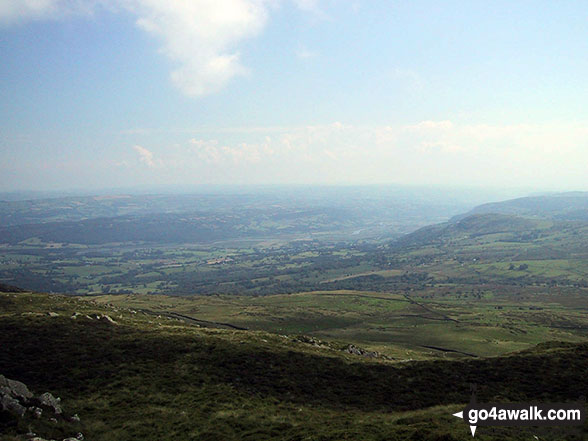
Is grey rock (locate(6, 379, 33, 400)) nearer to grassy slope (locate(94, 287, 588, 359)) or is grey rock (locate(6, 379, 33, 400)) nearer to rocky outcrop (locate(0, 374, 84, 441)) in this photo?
rocky outcrop (locate(0, 374, 84, 441))

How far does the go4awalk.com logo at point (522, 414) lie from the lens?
29.6 metres

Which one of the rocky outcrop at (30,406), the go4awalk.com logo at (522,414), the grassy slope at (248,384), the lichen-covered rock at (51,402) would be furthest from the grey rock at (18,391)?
the go4awalk.com logo at (522,414)

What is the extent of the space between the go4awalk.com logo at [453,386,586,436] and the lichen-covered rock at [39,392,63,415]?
32.3 meters

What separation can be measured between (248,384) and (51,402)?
58.4 ft

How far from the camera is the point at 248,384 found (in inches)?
1604

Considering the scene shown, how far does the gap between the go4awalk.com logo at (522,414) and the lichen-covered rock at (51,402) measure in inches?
1271

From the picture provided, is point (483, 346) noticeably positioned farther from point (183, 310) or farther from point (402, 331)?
point (183, 310)

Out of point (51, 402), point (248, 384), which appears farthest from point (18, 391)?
A: point (248, 384)

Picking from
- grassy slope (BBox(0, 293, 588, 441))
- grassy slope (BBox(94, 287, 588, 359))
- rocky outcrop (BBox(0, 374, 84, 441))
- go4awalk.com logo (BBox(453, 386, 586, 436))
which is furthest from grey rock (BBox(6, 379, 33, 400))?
grassy slope (BBox(94, 287, 588, 359))

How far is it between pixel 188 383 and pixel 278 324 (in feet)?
304

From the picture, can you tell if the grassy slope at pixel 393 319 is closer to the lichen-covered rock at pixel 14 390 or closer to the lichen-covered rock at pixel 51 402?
the lichen-covered rock at pixel 51 402

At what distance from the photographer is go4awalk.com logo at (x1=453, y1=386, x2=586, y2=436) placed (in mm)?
29594

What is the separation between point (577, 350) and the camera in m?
48.1

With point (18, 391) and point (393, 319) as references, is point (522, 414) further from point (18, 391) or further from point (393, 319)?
point (393, 319)
